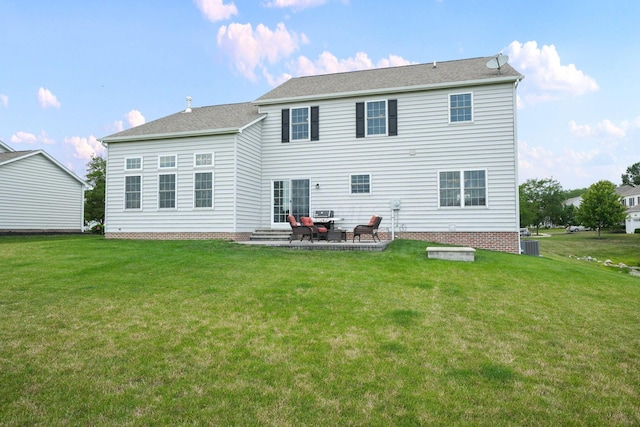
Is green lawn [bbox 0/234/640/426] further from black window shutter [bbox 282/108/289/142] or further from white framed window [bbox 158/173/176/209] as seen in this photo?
black window shutter [bbox 282/108/289/142]

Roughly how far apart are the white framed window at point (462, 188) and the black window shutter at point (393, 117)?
7.76 feet

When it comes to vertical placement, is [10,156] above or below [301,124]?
below

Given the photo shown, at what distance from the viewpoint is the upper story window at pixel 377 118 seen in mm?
14555

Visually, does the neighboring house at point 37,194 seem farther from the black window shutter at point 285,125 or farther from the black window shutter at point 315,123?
the black window shutter at point 315,123

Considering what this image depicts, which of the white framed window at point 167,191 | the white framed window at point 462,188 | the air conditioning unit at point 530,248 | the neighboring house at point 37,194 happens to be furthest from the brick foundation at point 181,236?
the air conditioning unit at point 530,248

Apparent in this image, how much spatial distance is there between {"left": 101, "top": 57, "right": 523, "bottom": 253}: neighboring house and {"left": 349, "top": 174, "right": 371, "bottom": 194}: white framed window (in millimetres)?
39

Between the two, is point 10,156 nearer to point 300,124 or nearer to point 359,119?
point 300,124

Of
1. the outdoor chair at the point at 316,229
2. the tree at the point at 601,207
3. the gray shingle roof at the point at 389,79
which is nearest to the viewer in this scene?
the outdoor chair at the point at 316,229

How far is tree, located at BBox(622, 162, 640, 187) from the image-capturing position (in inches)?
2958

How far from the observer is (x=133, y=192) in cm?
1545

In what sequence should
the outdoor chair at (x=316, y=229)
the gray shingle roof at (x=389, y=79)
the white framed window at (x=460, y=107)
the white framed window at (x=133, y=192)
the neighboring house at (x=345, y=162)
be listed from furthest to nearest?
1. the white framed window at (x=133, y=192)
2. the gray shingle roof at (x=389, y=79)
3. the white framed window at (x=460, y=107)
4. the neighboring house at (x=345, y=162)
5. the outdoor chair at (x=316, y=229)

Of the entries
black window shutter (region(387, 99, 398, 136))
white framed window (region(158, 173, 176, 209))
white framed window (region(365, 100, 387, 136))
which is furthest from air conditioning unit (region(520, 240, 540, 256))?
white framed window (region(158, 173, 176, 209))

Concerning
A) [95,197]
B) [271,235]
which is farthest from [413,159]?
[95,197]

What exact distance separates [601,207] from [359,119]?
119ft
